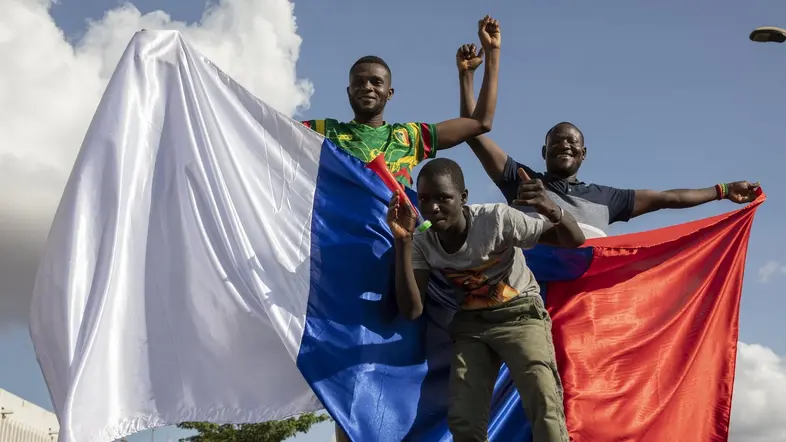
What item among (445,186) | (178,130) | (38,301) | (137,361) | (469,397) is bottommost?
(469,397)

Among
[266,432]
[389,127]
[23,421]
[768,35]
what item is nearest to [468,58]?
[389,127]

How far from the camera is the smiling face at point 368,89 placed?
5855 mm

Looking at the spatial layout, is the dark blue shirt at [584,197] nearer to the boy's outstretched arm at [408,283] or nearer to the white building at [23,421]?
the boy's outstretched arm at [408,283]

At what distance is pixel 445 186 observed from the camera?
16.1 feet

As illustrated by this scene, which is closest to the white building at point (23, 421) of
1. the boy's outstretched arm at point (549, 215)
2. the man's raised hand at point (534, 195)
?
the boy's outstretched arm at point (549, 215)

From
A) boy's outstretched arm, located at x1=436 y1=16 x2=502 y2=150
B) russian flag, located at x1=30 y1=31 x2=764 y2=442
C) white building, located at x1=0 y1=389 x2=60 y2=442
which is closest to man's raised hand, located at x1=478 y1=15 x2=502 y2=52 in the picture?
boy's outstretched arm, located at x1=436 y1=16 x2=502 y2=150

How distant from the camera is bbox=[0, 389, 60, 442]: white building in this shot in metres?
42.6

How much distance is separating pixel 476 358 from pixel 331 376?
87 centimetres

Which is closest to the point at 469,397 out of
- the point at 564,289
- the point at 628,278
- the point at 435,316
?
the point at 435,316

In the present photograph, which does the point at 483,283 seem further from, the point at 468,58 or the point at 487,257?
the point at 468,58

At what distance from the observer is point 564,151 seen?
21.0ft

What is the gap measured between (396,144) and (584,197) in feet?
4.70

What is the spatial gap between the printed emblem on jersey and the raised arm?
6.00 feet

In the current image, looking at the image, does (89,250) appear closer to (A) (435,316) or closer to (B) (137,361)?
(B) (137,361)
